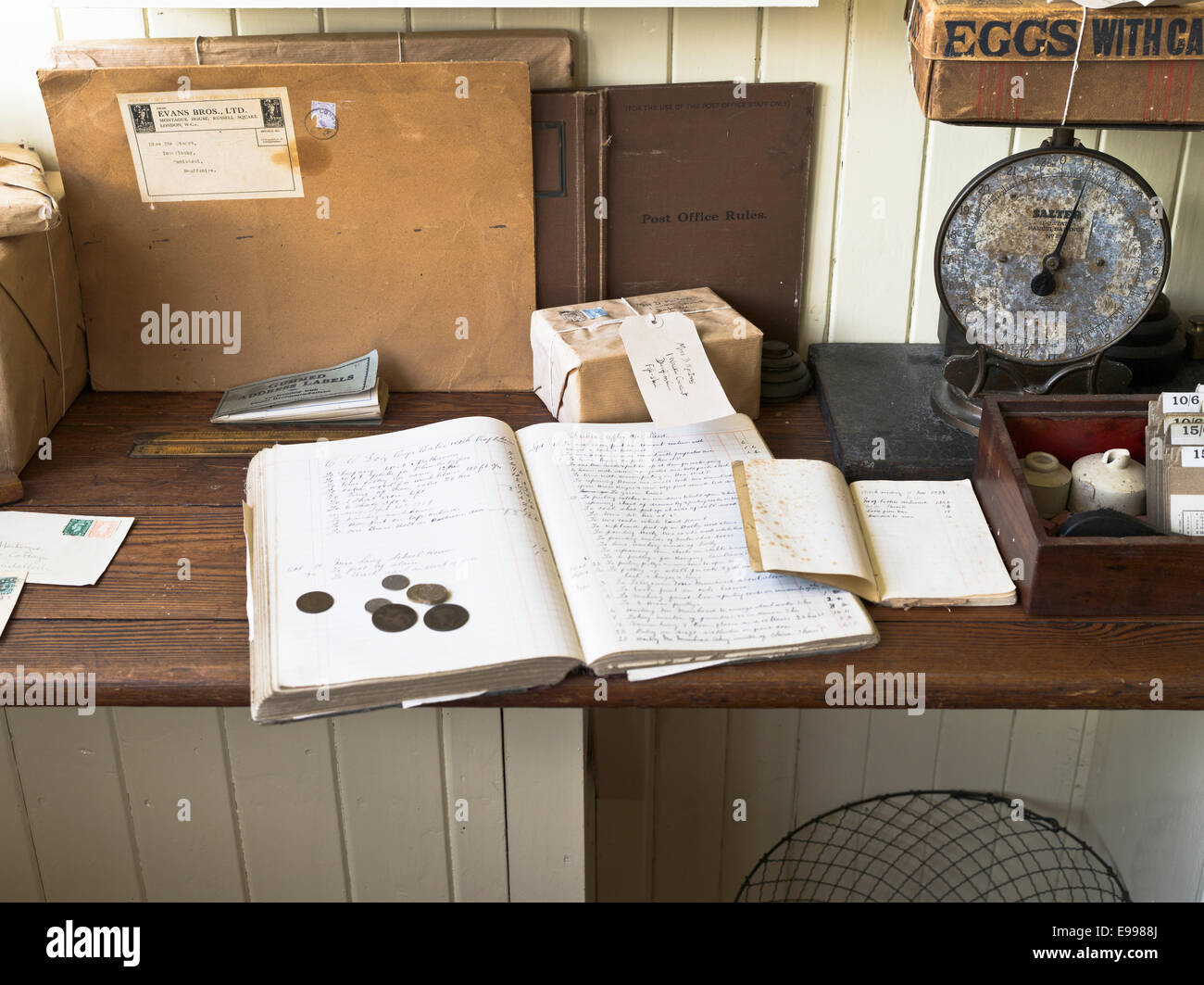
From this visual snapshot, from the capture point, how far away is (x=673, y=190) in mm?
1372

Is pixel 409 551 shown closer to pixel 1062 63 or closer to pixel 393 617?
pixel 393 617

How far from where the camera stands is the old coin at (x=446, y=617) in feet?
3.08

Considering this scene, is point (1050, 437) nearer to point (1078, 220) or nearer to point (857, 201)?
point (1078, 220)

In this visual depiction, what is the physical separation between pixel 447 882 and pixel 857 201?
0.99 meters

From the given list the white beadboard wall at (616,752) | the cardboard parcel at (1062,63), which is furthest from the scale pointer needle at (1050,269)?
the white beadboard wall at (616,752)

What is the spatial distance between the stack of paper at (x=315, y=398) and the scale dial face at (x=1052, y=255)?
0.63 m

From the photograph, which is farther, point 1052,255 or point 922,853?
point 922,853

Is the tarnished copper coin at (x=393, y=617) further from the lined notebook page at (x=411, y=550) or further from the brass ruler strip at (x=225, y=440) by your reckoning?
the brass ruler strip at (x=225, y=440)

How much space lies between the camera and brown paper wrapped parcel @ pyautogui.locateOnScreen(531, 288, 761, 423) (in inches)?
48.4

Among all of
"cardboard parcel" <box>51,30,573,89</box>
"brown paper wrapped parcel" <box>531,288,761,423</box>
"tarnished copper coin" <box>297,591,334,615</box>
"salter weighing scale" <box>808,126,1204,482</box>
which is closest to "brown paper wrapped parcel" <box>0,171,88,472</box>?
"cardboard parcel" <box>51,30,573,89</box>

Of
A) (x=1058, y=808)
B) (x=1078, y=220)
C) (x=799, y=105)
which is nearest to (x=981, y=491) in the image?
(x=1078, y=220)

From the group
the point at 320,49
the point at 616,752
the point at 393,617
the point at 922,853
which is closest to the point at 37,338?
the point at 320,49

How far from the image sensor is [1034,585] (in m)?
1.00

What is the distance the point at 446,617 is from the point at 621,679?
150mm
